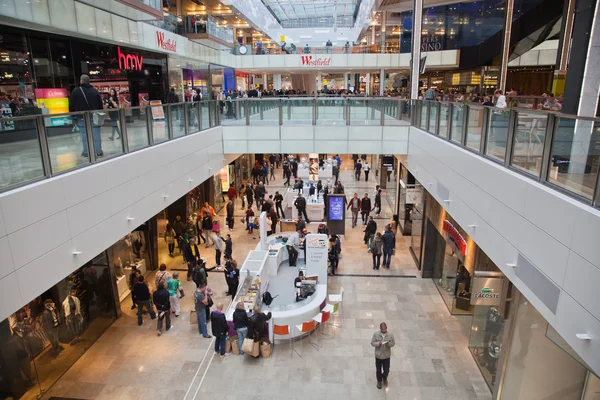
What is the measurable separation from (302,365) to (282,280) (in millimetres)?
3895

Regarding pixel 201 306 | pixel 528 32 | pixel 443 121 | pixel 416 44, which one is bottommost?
pixel 201 306

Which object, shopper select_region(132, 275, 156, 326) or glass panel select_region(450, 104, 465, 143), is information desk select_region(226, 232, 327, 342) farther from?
glass panel select_region(450, 104, 465, 143)

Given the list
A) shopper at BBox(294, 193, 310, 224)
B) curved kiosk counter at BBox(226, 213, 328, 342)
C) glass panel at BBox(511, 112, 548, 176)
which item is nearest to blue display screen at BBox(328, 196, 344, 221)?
shopper at BBox(294, 193, 310, 224)

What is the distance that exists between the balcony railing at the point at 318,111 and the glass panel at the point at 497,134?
27.7ft

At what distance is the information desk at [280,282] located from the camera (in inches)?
369

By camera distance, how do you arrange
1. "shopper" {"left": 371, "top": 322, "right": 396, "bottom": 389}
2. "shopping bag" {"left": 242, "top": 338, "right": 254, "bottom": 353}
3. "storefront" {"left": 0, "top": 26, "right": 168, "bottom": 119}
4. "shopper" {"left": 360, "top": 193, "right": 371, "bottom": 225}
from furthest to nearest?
1. "shopper" {"left": 360, "top": 193, "right": 371, "bottom": 225}
2. "storefront" {"left": 0, "top": 26, "right": 168, "bottom": 119}
3. "shopping bag" {"left": 242, "top": 338, "right": 254, "bottom": 353}
4. "shopper" {"left": 371, "top": 322, "right": 396, "bottom": 389}

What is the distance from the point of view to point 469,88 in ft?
95.0

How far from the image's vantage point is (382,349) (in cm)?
768

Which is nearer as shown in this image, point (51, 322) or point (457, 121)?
point (51, 322)

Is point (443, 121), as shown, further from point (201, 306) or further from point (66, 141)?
point (66, 141)

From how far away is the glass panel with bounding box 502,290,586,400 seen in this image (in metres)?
5.36

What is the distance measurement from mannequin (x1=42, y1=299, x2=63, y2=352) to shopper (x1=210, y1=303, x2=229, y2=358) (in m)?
3.19

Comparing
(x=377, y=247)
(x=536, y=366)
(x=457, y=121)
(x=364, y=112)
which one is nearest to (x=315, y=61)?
(x=364, y=112)

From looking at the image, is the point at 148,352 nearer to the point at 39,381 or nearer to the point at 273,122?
the point at 39,381
